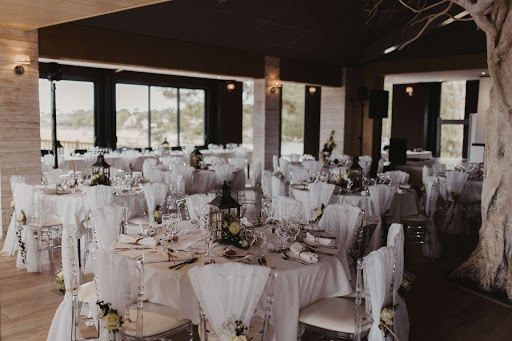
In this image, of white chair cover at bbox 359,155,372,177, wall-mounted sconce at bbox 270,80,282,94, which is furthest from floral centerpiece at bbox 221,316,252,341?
wall-mounted sconce at bbox 270,80,282,94

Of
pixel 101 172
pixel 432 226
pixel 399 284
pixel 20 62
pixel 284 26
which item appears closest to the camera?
pixel 399 284

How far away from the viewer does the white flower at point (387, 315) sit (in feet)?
10.4

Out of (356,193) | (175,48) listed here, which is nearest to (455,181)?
(356,193)

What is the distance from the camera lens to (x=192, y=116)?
16734 mm

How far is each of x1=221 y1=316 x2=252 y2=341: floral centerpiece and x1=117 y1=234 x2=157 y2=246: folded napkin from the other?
120 cm

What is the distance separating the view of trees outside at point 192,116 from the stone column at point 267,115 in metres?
4.00

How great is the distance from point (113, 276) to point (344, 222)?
259 centimetres

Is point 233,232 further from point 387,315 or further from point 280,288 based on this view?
point 387,315

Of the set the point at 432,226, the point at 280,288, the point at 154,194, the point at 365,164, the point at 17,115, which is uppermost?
the point at 17,115

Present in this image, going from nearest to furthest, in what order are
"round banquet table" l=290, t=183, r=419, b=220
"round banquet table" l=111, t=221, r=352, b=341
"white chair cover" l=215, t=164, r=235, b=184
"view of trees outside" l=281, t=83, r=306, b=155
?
"round banquet table" l=111, t=221, r=352, b=341
"round banquet table" l=290, t=183, r=419, b=220
"white chair cover" l=215, t=164, r=235, b=184
"view of trees outside" l=281, t=83, r=306, b=155

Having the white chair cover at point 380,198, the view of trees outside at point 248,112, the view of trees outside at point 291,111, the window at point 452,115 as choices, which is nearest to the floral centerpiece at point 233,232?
the white chair cover at point 380,198

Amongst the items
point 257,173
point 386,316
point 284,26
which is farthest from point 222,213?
point 284,26

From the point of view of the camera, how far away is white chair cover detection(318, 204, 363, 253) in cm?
480

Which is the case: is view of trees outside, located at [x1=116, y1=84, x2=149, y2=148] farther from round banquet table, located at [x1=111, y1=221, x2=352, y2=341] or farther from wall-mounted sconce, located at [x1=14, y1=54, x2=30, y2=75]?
round banquet table, located at [x1=111, y1=221, x2=352, y2=341]
